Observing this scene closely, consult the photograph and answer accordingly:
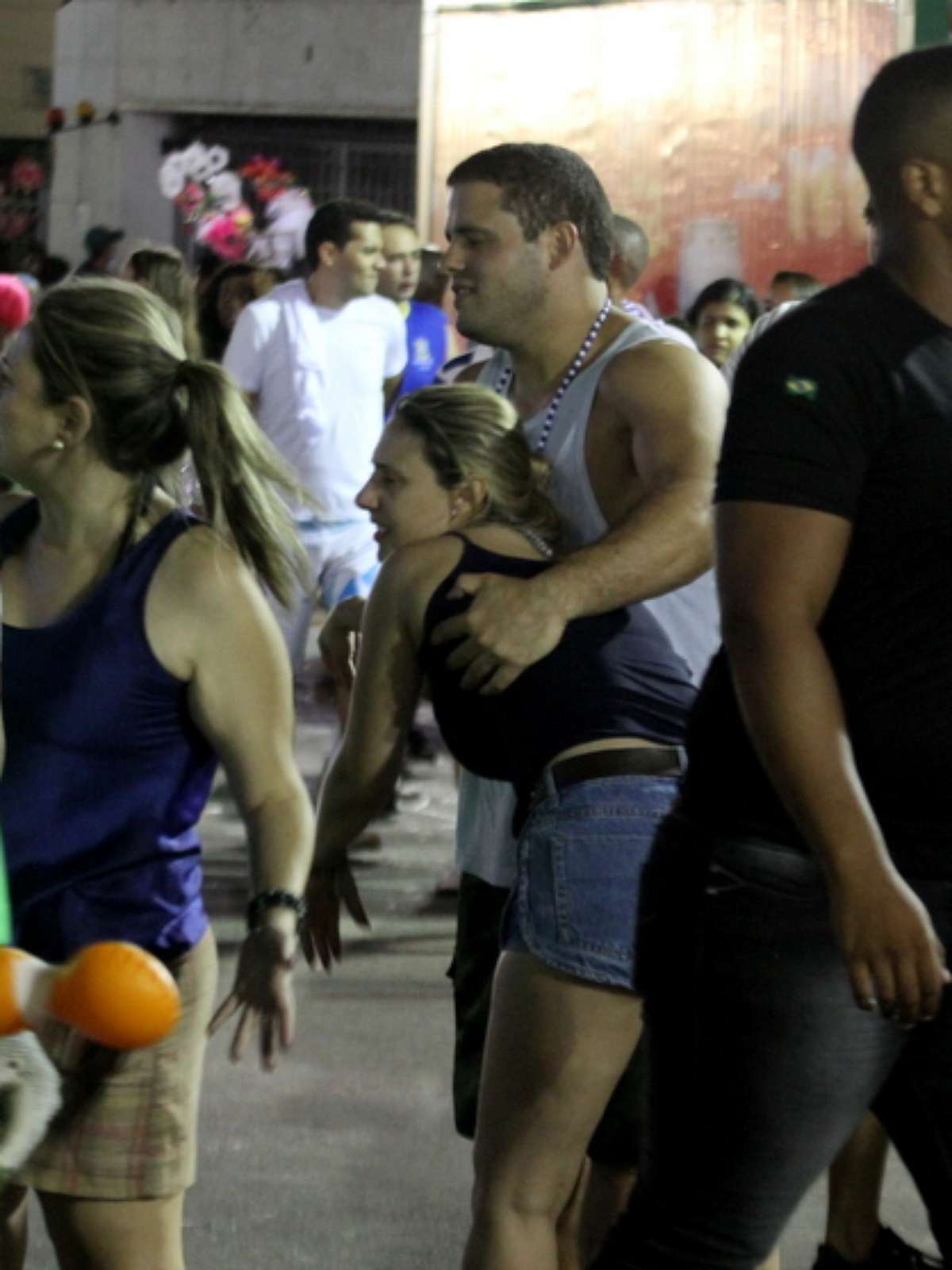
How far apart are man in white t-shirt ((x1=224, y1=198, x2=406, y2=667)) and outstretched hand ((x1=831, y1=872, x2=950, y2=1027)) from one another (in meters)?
5.68

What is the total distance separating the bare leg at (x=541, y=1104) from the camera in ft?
10.8

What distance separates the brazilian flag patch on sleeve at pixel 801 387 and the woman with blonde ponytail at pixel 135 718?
892 millimetres

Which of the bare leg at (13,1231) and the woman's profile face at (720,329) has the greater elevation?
the woman's profile face at (720,329)

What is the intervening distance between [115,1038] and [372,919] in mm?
4723

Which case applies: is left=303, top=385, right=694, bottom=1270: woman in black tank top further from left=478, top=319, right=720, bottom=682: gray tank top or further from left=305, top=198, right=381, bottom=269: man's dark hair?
left=305, top=198, right=381, bottom=269: man's dark hair

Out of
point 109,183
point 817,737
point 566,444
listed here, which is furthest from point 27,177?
point 817,737

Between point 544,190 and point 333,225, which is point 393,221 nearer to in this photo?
point 333,225

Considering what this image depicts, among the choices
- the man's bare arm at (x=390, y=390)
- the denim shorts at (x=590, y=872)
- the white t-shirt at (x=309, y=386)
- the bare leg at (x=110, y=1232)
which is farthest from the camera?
the man's bare arm at (x=390, y=390)

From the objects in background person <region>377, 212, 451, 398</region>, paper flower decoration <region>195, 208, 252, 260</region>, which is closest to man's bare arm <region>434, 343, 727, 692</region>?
background person <region>377, 212, 451, 398</region>

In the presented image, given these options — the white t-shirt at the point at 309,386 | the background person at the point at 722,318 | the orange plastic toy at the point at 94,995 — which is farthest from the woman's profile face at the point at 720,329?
the orange plastic toy at the point at 94,995

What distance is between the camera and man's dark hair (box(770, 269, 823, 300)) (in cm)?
980

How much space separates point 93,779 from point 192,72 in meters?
24.2

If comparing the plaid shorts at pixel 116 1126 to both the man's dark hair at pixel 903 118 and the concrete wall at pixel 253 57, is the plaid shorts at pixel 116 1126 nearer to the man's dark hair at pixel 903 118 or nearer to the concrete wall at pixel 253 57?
the man's dark hair at pixel 903 118

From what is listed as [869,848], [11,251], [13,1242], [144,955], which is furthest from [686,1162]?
[11,251]
